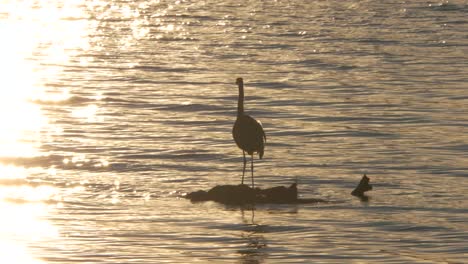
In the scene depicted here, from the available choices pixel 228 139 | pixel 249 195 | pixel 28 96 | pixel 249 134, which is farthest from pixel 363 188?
pixel 28 96

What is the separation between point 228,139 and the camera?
87.1ft

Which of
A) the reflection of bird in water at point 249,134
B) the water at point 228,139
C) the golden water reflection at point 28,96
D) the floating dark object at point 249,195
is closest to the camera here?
the water at point 228,139

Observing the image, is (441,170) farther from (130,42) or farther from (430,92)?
(130,42)

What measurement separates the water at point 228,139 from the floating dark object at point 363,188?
26cm

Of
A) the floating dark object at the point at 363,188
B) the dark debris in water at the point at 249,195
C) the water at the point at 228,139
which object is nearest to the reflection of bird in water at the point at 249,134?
the water at the point at 228,139

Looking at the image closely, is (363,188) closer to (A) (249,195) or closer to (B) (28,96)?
(A) (249,195)

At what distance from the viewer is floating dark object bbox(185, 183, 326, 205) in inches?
783

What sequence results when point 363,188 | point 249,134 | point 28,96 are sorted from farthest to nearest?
point 28,96
point 249,134
point 363,188

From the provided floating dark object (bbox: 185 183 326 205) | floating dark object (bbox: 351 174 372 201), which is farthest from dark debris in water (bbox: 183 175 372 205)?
floating dark object (bbox: 351 174 372 201)

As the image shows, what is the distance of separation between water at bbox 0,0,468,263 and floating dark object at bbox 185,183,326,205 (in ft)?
0.82

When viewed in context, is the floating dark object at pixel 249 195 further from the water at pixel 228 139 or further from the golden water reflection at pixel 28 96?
the golden water reflection at pixel 28 96

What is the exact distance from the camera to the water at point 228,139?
17.3 meters

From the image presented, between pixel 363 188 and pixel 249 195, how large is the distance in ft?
5.95

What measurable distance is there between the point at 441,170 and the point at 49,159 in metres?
A: 6.77
